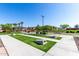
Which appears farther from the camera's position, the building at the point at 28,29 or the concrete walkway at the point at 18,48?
the building at the point at 28,29

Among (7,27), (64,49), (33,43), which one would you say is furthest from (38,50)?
(7,27)

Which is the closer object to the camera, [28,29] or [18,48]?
[18,48]

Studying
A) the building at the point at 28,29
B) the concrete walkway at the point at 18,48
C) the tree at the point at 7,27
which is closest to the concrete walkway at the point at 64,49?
the concrete walkway at the point at 18,48

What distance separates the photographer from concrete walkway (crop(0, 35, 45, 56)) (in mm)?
3863

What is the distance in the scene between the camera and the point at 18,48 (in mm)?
3920

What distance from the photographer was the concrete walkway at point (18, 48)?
3.86m

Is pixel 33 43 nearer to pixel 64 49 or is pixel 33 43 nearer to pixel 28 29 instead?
pixel 28 29

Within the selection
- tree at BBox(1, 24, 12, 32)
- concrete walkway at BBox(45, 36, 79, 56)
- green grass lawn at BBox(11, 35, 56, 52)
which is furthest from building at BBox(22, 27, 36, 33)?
concrete walkway at BBox(45, 36, 79, 56)

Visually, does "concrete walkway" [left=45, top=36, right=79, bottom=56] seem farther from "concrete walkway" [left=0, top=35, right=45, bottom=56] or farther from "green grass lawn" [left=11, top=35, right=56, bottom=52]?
"concrete walkway" [left=0, top=35, right=45, bottom=56]

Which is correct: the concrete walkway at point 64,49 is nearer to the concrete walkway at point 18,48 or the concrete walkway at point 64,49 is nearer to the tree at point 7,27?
the concrete walkway at point 18,48

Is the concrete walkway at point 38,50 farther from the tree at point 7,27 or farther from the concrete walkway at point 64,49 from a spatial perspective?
the tree at point 7,27

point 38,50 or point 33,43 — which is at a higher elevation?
point 33,43

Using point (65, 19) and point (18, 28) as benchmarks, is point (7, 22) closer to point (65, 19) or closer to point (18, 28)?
point (18, 28)

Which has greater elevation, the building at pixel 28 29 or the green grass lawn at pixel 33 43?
the building at pixel 28 29
